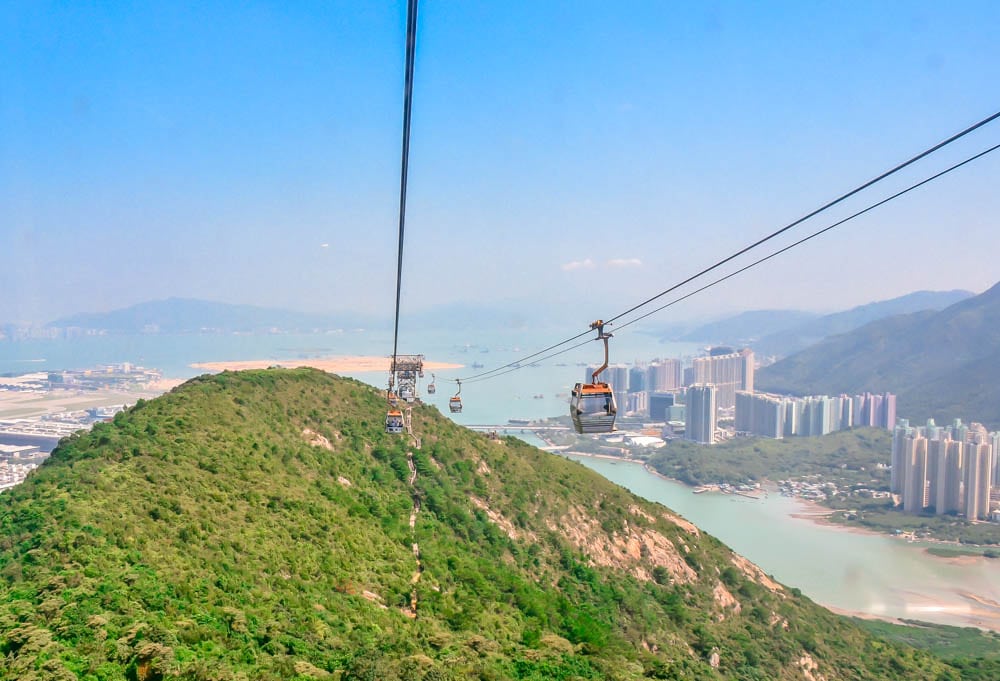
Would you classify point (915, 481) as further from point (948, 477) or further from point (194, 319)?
point (194, 319)

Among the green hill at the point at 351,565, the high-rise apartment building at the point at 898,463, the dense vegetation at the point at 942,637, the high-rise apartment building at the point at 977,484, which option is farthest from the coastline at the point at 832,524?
the green hill at the point at 351,565

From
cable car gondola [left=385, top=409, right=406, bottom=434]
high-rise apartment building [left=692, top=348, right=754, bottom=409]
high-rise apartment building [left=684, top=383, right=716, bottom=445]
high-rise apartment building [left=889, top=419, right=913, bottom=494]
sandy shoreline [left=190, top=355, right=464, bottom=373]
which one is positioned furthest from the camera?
high-rise apartment building [left=692, top=348, right=754, bottom=409]

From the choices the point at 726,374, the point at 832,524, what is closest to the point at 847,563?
the point at 832,524

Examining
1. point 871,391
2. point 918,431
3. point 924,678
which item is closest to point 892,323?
point 871,391

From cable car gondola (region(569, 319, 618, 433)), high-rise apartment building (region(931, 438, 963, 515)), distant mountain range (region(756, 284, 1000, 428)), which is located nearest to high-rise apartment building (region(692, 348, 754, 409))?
distant mountain range (region(756, 284, 1000, 428))

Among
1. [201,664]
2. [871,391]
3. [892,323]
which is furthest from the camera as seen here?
[892,323]

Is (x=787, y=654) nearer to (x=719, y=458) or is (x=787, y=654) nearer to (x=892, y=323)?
(x=719, y=458)

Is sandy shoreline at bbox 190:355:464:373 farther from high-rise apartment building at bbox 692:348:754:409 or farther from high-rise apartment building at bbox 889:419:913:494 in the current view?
high-rise apartment building at bbox 889:419:913:494
